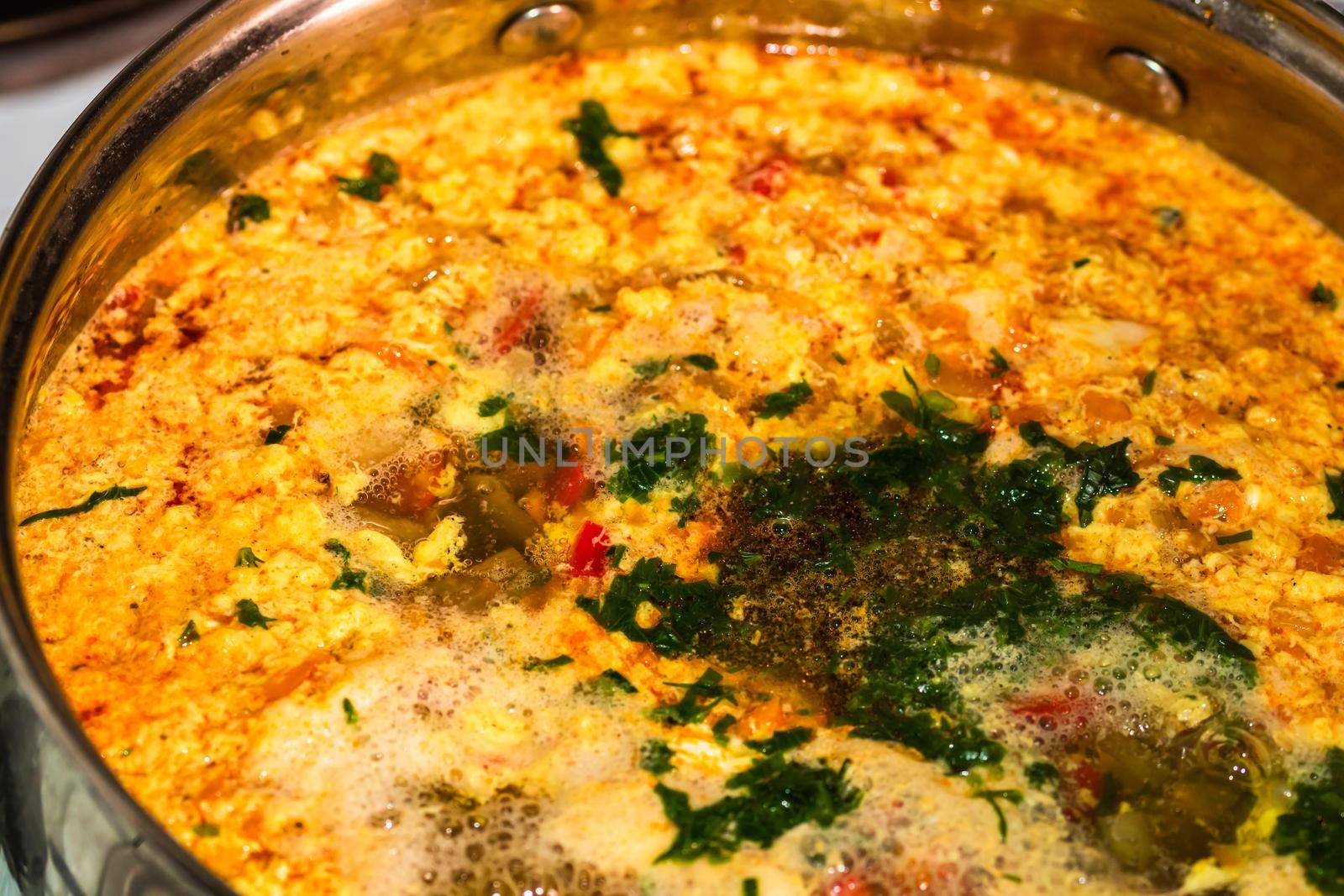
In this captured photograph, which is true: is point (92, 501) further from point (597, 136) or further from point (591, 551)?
point (597, 136)

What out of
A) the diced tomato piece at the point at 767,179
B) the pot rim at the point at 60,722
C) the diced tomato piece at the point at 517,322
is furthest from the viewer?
the diced tomato piece at the point at 767,179

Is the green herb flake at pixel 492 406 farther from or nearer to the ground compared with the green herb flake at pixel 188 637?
farther from the ground

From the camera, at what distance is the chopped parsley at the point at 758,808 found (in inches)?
91.5

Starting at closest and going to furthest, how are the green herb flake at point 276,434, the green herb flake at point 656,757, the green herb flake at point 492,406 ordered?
1. the green herb flake at point 656,757
2. the green herb flake at point 276,434
3. the green herb flake at point 492,406

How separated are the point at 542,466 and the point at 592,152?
34.9 inches

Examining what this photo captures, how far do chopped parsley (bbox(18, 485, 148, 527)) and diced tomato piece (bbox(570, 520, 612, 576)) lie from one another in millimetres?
850

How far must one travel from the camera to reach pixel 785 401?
2916mm

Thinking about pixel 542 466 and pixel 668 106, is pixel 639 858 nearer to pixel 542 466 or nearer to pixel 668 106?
pixel 542 466

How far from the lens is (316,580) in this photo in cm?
261

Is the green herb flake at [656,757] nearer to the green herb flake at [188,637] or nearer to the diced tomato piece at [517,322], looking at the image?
the green herb flake at [188,637]

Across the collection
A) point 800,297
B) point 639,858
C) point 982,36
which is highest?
point 982,36

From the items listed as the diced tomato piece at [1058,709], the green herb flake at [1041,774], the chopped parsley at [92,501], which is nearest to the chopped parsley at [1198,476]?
the diced tomato piece at [1058,709]

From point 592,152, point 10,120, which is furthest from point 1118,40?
point 10,120

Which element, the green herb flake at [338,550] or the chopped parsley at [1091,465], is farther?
the chopped parsley at [1091,465]
